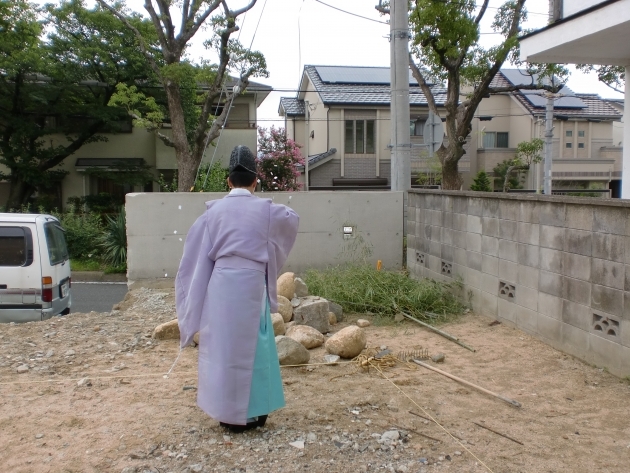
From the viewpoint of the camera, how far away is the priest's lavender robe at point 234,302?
3678 mm

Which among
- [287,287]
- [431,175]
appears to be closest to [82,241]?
[287,287]

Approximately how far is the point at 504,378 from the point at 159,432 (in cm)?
269

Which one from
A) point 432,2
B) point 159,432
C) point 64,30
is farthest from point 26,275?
point 64,30

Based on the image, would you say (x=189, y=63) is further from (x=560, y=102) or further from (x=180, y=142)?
(x=560, y=102)

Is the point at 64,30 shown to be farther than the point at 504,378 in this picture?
Yes

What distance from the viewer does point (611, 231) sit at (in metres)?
4.96

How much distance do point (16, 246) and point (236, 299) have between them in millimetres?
5561

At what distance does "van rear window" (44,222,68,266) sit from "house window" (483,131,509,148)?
22995 millimetres

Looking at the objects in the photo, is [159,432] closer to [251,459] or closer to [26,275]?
[251,459]

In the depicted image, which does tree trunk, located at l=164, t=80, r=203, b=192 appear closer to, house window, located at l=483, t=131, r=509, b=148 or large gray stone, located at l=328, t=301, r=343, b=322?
large gray stone, located at l=328, t=301, r=343, b=322

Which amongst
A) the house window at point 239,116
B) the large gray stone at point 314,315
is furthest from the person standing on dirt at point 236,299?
the house window at point 239,116

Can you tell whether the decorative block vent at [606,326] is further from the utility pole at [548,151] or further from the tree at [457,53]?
the utility pole at [548,151]

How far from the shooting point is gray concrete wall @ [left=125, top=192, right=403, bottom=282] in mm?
10141

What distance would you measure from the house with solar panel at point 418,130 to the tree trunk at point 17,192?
10300 mm
